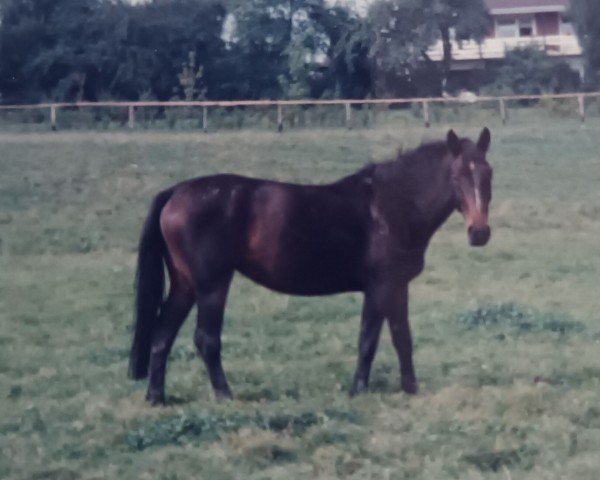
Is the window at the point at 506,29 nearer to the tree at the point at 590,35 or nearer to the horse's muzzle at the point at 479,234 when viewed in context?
the tree at the point at 590,35

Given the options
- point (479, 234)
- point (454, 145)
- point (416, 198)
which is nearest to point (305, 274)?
point (416, 198)

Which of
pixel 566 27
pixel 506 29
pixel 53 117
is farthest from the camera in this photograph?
pixel 566 27

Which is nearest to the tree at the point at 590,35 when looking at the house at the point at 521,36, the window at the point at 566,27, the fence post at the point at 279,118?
the house at the point at 521,36

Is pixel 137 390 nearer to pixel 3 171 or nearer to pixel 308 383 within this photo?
pixel 308 383

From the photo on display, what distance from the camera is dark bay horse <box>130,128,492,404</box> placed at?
726cm

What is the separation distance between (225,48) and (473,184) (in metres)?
15.5

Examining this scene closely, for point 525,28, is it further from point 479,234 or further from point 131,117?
point 479,234

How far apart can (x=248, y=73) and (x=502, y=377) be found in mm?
15718

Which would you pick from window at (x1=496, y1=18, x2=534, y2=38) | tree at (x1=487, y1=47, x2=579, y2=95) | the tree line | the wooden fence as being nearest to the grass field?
the tree line

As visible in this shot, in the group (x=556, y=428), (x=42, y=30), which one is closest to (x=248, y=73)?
(x=42, y=30)

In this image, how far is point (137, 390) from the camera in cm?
757

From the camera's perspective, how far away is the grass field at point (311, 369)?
5.88m

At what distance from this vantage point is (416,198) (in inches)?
292

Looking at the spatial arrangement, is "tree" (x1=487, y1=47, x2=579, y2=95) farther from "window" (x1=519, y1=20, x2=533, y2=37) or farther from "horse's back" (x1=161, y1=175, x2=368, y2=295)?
"horse's back" (x1=161, y1=175, x2=368, y2=295)
